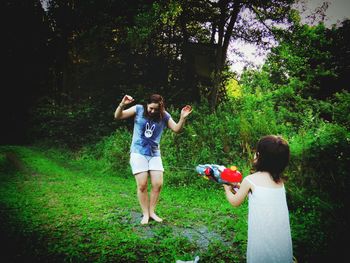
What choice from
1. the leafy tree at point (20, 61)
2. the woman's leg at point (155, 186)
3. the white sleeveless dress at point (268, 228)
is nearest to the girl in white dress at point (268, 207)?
the white sleeveless dress at point (268, 228)

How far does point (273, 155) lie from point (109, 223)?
11.4 ft

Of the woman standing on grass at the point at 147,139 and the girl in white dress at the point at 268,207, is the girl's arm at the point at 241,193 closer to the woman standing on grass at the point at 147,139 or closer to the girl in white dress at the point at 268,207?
the girl in white dress at the point at 268,207

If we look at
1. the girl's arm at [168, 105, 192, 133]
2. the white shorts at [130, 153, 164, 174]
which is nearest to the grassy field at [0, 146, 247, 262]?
the white shorts at [130, 153, 164, 174]

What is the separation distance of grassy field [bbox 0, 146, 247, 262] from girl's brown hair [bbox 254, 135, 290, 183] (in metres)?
1.82

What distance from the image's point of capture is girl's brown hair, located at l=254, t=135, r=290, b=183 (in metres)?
2.63

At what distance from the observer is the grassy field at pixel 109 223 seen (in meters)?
3.96

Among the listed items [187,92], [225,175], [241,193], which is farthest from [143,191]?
[187,92]

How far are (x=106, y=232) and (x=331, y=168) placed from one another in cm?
360

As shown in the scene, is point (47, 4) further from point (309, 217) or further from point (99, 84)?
point (309, 217)

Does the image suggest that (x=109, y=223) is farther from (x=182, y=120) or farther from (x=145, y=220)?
(x=182, y=120)

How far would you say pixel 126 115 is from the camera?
16.8 feet

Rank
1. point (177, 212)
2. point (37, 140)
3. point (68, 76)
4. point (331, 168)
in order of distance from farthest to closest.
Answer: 1. point (68, 76)
2. point (37, 140)
3. point (177, 212)
4. point (331, 168)

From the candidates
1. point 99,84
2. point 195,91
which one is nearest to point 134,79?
point 99,84

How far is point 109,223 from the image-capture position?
16.9 ft
